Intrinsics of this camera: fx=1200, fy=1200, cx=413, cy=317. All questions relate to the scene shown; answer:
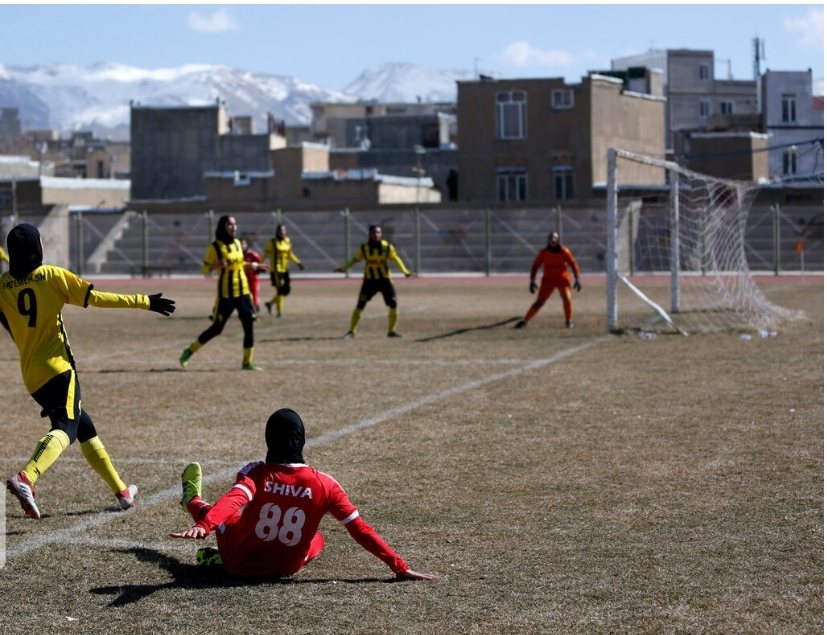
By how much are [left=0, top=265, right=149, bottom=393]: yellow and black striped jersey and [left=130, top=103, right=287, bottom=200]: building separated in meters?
68.9

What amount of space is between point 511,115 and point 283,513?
52942 mm

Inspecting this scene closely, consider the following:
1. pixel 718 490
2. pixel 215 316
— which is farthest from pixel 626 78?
pixel 718 490

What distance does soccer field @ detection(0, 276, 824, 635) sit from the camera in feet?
17.7

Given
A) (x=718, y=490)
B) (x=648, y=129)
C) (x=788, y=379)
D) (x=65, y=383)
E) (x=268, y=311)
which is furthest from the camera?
(x=648, y=129)

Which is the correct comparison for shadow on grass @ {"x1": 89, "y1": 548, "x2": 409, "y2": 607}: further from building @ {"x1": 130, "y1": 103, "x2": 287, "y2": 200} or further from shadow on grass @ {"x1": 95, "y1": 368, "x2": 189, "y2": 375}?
building @ {"x1": 130, "y1": 103, "x2": 287, "y2": 200}

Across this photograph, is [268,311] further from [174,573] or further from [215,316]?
[174,573]

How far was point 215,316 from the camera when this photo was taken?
14375 millimetres

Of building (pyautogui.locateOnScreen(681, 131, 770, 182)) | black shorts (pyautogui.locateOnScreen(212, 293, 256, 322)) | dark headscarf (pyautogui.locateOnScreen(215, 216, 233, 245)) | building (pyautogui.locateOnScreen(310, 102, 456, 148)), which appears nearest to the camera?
dark headscarf (pyautogui.locateOnScreen(215, 216, 233, 245))

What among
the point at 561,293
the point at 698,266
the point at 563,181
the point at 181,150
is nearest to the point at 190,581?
the point at 561,293

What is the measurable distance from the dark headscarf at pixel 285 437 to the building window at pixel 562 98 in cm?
5219

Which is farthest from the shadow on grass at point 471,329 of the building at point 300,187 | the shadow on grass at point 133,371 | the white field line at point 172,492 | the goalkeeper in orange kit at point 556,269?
the building at point 300,187

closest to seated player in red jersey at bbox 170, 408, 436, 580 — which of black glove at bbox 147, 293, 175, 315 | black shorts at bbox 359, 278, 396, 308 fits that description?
black glove at bbox 147, 293, 175, 315

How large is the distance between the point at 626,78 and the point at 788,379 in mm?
59479

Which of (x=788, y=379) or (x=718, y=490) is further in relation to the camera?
(x=788, y=379)
